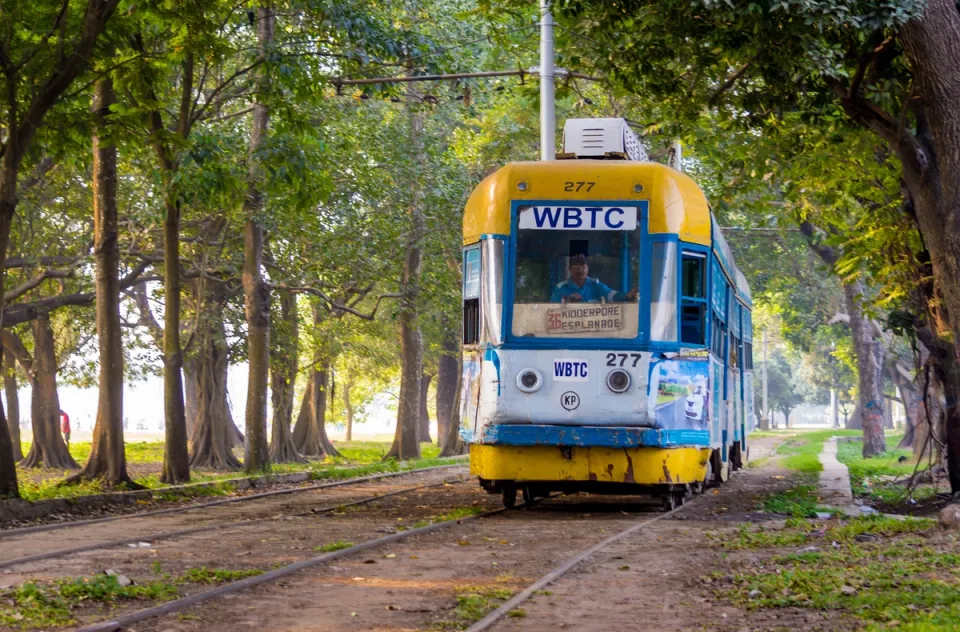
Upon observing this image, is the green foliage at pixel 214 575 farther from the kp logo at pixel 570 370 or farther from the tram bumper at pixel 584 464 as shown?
the kp logo at pixel 570 370

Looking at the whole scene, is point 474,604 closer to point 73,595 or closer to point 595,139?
point 73,595

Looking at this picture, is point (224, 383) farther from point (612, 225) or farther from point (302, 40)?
point (612, 225)

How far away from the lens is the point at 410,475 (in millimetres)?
27438

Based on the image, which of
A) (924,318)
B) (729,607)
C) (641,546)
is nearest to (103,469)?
(641,546)

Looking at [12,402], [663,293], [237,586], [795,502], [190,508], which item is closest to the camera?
[237,586]

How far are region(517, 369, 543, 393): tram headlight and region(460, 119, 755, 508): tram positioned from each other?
0.04 feet

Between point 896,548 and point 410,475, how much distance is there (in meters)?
17.0

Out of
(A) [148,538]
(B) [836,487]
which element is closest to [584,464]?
(A) [148,538]

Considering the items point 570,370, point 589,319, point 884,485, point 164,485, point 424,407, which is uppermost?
point 589,319

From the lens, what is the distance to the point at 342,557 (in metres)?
11.0

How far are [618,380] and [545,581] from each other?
16.6 ft

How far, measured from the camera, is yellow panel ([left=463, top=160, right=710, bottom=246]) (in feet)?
47.5

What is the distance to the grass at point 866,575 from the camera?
8.02 metres

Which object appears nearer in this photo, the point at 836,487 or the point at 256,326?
the point at 836,487
